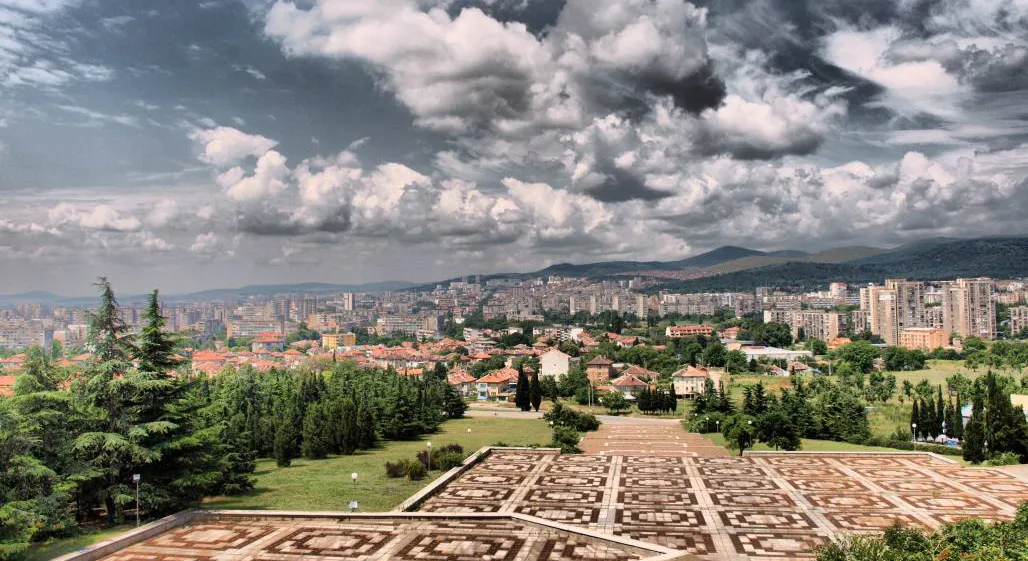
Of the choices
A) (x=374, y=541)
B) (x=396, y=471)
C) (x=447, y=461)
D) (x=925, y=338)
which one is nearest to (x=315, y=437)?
(x=396, y=471)

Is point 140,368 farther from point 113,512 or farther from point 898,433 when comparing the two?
point 898,433

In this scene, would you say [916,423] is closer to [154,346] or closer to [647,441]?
[647,441]

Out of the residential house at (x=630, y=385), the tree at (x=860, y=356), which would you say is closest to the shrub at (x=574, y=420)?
the residential house at (x=630, y=385)

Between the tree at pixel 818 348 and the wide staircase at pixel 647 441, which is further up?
the wide staircase at pixel 647 441

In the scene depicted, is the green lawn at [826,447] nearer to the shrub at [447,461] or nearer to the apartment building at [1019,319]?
the shrub at [447,461]

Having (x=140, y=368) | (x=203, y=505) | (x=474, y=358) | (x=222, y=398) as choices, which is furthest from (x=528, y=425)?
(x=474, y=358)

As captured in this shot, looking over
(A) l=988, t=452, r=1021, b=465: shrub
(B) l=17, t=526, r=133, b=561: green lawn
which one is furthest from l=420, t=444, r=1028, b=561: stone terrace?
(B) l=17, t=526, r=133, b=561: green lawn
